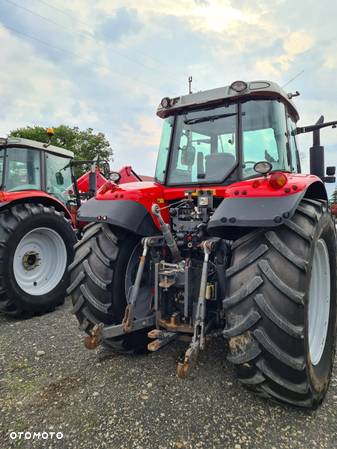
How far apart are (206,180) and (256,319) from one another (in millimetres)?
1327

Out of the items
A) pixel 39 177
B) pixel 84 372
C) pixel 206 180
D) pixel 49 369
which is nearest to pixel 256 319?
pixel 206 180

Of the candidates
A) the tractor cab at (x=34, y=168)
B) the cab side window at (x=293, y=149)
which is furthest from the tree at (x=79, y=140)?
the cab side window at (x=293, y=149)

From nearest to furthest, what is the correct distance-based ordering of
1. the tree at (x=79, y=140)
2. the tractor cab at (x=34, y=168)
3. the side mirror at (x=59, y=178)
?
the tractor cab at (x=34, y=168), the side mirror at (x=59, y=178), the tree at (x=79, y=140)

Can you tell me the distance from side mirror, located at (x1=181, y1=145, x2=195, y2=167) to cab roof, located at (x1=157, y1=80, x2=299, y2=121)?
362mm

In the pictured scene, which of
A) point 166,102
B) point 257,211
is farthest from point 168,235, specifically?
point 166,102

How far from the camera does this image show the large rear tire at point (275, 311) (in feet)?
6.20

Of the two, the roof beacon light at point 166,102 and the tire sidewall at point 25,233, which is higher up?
the roof beacon light at point 166,102

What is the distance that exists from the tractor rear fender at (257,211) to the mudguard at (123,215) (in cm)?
75

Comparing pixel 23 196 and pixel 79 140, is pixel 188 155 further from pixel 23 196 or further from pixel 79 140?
pixel 79 140

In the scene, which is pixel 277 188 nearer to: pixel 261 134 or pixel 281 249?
pixel 281 249

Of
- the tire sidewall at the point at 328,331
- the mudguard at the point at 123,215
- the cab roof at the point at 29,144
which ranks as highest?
the cab roof at the point at 29,144

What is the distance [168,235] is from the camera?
2469 mm

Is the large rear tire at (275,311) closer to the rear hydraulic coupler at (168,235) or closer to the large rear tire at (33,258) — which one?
the rear hydraulic coupler at (168,235)

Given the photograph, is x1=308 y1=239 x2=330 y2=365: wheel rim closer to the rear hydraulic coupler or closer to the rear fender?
the rear fender
